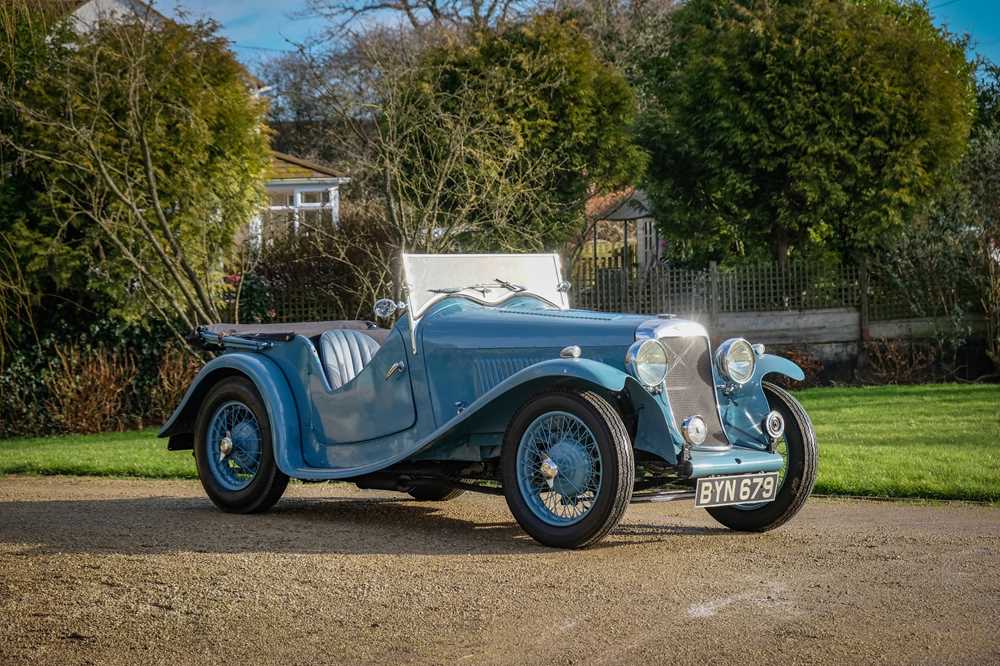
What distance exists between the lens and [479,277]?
8.16 meters

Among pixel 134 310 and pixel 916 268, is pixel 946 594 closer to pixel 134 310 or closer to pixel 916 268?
pixel 134 310

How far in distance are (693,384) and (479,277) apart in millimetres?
1749

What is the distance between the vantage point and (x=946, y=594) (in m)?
5.47

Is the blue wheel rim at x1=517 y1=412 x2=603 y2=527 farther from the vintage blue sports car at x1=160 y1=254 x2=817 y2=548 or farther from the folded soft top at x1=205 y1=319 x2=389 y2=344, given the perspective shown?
the folded soft top at x1=205 y1=319 x2=389 y2=344

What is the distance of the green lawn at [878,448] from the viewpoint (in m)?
9.15

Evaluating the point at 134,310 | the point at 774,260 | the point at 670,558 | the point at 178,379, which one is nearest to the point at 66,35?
the point at 134,310

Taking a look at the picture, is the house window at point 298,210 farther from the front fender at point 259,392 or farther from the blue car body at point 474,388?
the blue car body at point 474,388

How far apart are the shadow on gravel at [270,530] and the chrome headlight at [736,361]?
→ 3.00 feet

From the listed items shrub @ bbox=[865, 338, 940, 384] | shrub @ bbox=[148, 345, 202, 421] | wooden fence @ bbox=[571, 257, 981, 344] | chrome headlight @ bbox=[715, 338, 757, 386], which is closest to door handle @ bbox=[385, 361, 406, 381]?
chrome headlight @ bbox=[715, 338, 757, 386]

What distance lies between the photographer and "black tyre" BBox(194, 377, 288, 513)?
820cm

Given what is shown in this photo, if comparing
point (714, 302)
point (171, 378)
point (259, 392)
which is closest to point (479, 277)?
point (259, 392)

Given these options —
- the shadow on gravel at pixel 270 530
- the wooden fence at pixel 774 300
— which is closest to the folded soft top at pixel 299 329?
the shadow on gravel at pixel 270 530

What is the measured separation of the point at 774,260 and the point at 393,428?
13.0 m

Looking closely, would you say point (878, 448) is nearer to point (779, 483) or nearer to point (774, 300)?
point (779, 483)
